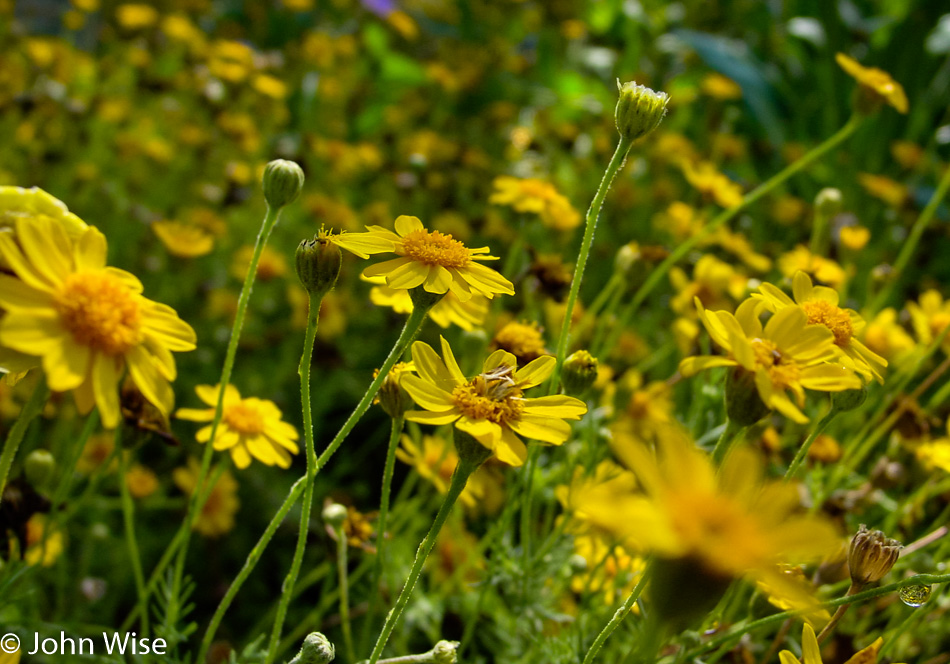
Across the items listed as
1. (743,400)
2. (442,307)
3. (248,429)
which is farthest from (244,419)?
(743,400)

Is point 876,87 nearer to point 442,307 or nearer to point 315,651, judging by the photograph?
point 442,307

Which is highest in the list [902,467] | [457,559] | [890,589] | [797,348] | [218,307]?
[797,348]

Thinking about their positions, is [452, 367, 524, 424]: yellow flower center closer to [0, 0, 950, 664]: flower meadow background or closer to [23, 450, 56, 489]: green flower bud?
[0, 0, 950, 664]: flower meadow background

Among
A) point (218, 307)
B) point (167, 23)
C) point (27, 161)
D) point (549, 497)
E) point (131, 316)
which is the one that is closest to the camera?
point (131, 316)

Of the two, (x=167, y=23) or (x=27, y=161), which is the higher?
(x=167, y=23)

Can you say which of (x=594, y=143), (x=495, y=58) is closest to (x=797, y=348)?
(x=594, y=143)

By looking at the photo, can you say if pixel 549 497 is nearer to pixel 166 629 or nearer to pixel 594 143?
pixel 166 629
